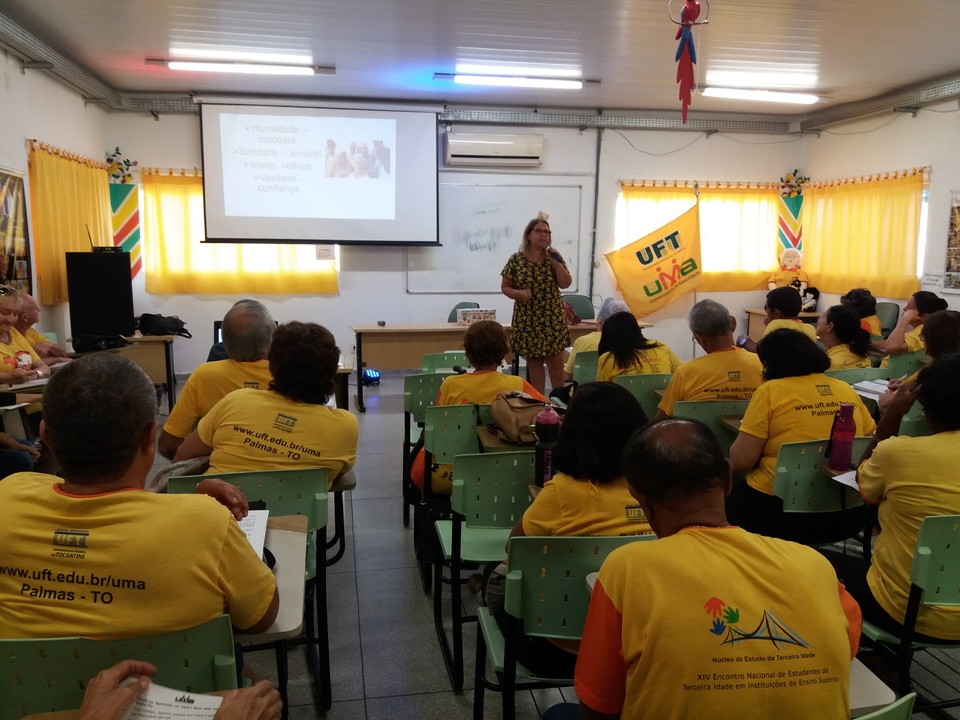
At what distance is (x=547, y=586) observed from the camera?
1.55 meters

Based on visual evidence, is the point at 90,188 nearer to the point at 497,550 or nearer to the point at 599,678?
the point at 497,550

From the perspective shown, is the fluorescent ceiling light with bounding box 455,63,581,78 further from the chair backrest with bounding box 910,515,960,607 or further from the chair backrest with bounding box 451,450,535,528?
the chair backrest with bounding box 910,515,960,607

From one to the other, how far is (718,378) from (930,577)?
5.06 ft

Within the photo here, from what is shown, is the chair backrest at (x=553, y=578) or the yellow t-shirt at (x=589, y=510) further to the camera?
the yellow t-shirt at (x=589, y=510)

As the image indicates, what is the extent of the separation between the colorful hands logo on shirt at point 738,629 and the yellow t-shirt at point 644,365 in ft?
8.68

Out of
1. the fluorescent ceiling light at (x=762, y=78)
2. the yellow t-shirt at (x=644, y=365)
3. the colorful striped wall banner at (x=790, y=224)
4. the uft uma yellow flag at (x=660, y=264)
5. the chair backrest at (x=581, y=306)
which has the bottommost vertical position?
the yellow t-shirt at (x=644, y=365)

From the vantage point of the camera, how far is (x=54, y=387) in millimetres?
1205

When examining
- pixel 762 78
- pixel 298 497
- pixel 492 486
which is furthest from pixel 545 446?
pixel 762 78

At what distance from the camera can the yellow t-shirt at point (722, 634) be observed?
103cm

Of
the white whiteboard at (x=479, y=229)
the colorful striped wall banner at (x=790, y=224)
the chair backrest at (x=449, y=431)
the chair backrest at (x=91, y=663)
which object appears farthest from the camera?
the colorful striped wall banner at (x=790, y=224)

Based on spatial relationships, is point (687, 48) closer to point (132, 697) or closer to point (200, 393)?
point (200, 393)

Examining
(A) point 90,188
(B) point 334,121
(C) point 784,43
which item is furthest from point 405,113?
(C) point 784,43

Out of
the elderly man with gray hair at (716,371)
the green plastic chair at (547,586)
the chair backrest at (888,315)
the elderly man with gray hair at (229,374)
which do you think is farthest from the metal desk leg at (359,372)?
the chair backrest at (888,315)

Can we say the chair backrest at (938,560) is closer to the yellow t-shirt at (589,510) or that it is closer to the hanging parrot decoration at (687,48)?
the yellow t-shirt at (589,510)
